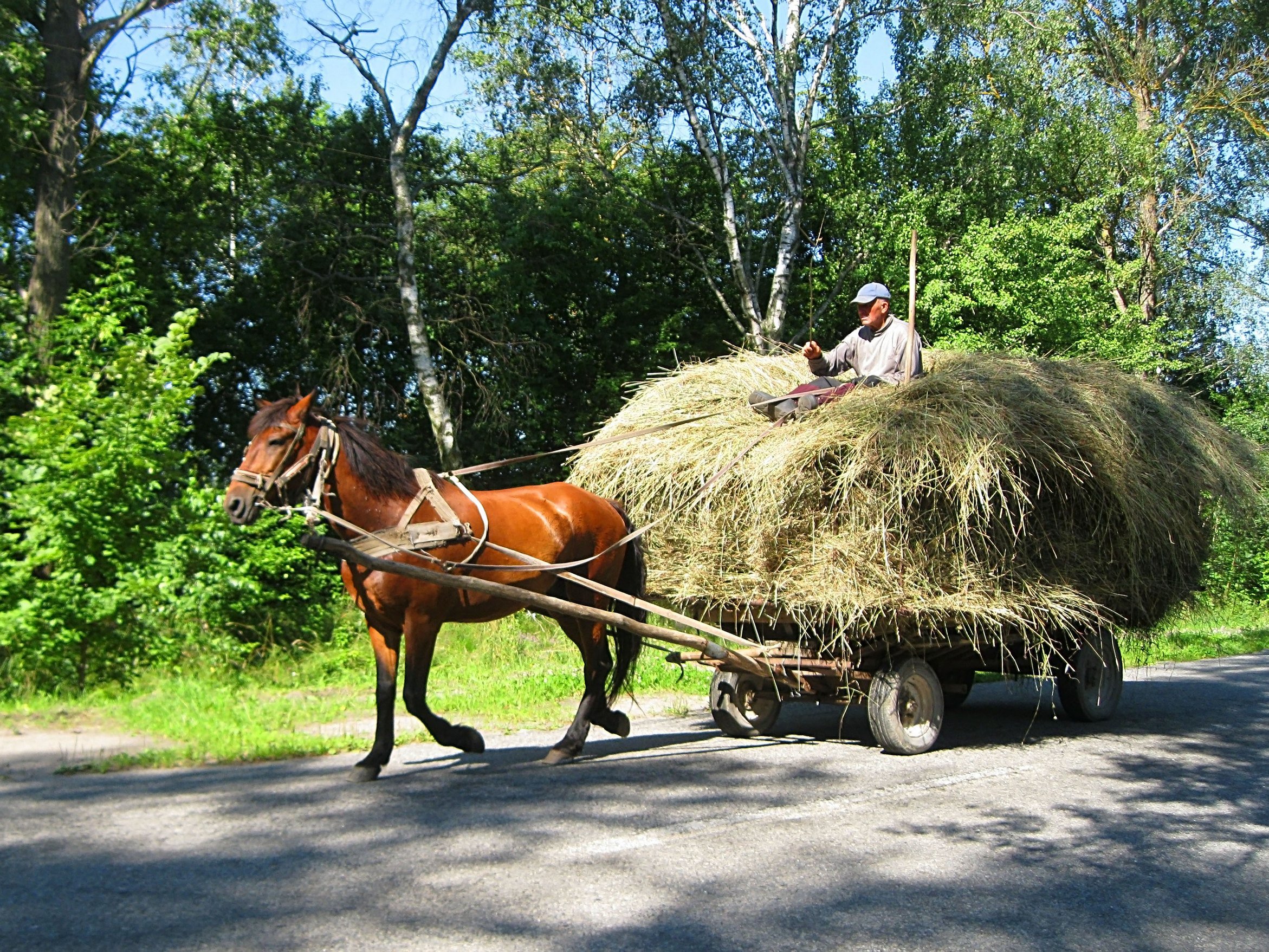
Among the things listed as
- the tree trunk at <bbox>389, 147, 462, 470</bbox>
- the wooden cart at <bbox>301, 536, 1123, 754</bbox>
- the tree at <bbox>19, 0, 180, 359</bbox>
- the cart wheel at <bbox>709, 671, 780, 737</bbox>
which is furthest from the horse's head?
the tree trunk at <bbox>389, 147, 462, 470</bbox>

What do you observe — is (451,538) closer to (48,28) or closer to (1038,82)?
(48,28)

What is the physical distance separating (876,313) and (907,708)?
8.86ft

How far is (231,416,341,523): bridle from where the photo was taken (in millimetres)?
5875

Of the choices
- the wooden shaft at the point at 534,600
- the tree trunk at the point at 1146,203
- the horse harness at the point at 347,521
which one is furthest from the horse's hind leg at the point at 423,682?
the tree trunk at the point at 1146,203

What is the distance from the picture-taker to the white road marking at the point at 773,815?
4785mm

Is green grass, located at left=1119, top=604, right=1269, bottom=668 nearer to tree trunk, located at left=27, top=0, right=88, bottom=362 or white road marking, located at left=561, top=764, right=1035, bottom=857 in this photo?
white road marking, located at left=561, top=764, right=1035, bottom=857

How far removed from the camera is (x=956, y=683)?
26.6 feet

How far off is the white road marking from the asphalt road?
0.02 metres

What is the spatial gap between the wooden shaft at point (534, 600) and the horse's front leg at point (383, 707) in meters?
0.50

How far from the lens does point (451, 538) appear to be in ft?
20.7

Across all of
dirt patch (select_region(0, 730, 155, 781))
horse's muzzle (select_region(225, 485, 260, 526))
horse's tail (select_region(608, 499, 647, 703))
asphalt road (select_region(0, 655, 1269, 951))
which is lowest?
asphalt road (select_region(0, 655, 1269, 951))

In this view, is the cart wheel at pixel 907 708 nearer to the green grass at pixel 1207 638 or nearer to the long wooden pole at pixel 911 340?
the long wooden pole at pixel 911 340

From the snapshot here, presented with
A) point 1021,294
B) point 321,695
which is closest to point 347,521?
point 321,695

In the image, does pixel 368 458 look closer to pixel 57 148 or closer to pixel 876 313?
pixel 876 313
